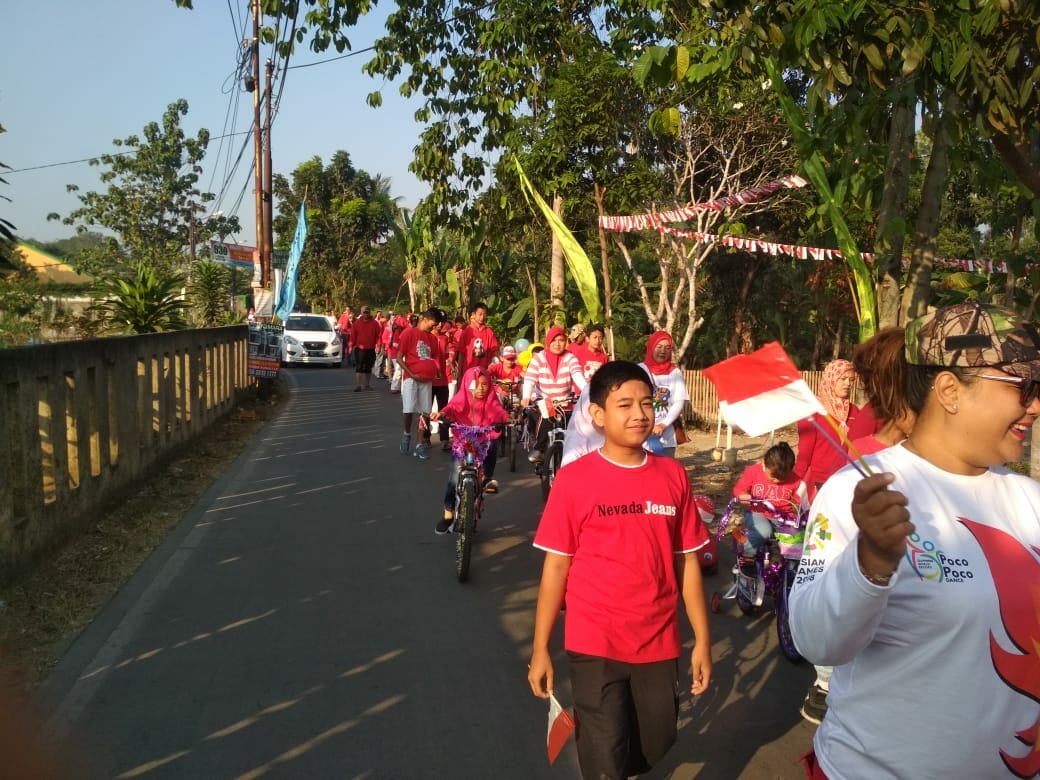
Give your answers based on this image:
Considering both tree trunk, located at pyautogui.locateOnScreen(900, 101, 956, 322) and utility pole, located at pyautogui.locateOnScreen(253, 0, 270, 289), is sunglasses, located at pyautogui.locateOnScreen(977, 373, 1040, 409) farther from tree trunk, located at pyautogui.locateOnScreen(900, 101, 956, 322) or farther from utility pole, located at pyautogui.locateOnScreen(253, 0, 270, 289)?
utility pole, located at pyautogui.locateOnScreen(253, 0, 270, 289)

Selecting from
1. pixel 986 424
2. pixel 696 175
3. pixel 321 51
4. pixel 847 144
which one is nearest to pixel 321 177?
pixel 696 175

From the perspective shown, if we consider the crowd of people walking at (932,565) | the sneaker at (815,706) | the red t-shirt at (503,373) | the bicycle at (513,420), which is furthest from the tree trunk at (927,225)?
the red t-shirt at (503,373)

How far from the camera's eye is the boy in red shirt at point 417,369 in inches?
529

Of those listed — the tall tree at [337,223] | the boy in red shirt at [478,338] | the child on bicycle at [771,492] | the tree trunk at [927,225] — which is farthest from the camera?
the tall tree at [337,223]

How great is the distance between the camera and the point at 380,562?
7.55m

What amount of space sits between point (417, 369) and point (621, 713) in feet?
33.7

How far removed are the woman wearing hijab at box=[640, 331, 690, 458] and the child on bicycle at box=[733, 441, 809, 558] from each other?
1625mm

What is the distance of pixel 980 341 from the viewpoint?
212cm

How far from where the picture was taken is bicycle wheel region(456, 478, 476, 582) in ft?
23.2

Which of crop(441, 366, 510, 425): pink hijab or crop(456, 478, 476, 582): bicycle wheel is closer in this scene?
crop(456, 478, 476, 582): bicycle wheel

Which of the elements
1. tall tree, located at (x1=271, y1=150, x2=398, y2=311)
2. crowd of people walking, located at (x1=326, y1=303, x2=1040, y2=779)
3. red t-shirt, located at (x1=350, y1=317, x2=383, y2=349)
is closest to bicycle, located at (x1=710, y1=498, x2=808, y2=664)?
crowd of people walking, located at (x1=326, y1=303, x2=1040, y2=779)

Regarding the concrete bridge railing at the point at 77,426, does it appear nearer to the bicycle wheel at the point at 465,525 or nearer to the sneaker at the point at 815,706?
the bicycle wheel at the point at 465,525

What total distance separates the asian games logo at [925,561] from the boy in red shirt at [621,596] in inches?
58.2


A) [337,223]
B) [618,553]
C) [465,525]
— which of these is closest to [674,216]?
[465,525]
